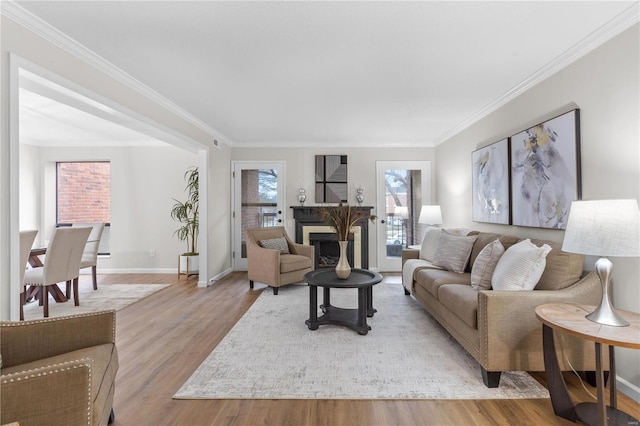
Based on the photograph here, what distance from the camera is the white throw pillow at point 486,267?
8.41ft

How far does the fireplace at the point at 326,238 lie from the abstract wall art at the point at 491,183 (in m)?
1.95

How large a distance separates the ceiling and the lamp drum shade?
4.10 ft

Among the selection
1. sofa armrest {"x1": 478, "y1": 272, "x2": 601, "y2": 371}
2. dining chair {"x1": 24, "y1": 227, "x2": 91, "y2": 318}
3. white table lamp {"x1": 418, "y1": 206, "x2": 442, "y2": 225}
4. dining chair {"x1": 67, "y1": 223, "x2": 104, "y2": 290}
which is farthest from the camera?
white table lamp {"x1": 418, "y1": 206, "x2": 442, "y2": 225}

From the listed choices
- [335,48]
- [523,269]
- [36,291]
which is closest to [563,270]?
[523,269]

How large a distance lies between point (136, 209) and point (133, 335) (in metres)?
3.43

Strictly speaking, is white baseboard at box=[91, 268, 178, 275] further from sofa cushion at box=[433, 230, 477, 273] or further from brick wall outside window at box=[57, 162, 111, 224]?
Result: sofa cushion at box=[433, 230, 477, 273]

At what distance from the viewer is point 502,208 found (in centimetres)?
335

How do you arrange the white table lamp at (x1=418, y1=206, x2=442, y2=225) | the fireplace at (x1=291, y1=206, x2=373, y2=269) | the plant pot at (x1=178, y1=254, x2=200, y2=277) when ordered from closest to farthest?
the white table lamp at (x1=418, y1=206, x2=442, y2=225) → the plant pot at (x1=178, y1=254, x2=200, y2=277) → the fireplace at (x1=291, y1=206, x2=373, y2=269)

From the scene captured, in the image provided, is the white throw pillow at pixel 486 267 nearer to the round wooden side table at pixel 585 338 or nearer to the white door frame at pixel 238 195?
the round wooden side table at pixel 585 338

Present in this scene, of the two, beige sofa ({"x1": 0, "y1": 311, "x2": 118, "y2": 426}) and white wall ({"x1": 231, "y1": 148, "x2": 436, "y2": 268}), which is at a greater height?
white wall ({"x1": 231, "y1": 148, "x2": 436, "y2": 268})

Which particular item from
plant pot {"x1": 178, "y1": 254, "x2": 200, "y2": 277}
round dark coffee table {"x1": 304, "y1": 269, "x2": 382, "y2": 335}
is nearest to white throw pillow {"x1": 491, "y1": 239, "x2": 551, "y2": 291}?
round dark coffee table {"x1": 304, "y1": 269, "x2": 382, "y2": 335}

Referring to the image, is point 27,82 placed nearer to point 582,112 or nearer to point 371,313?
point 371,313

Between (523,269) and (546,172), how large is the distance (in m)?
1.05

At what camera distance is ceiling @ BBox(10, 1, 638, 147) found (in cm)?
187
